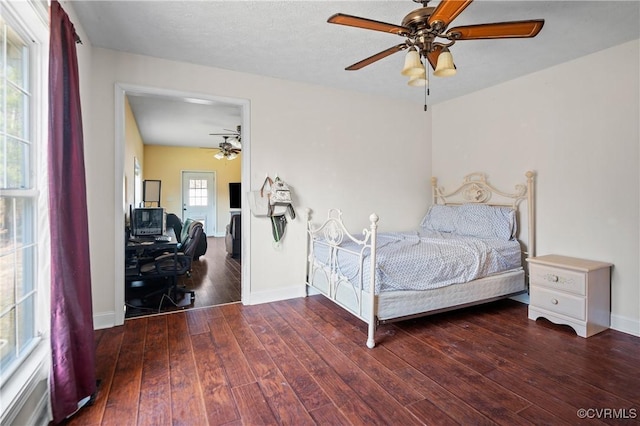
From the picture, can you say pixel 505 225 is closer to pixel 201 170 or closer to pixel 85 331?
pixel 85 331

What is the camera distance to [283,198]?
3.44 meters

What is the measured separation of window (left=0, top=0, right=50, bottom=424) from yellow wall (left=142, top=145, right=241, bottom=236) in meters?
6.89

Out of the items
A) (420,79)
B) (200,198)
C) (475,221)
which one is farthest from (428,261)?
(200,198)

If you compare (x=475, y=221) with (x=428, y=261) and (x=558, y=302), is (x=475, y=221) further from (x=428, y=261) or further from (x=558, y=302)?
(x=428, y=261)

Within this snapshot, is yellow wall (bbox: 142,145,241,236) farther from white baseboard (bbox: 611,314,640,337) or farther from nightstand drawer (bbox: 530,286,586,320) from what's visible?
white baseboard (bbox: 611,314,640,337)

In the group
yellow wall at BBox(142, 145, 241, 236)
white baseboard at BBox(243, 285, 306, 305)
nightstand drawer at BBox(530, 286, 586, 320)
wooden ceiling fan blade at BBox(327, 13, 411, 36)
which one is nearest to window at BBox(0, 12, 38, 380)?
wooden ceiling fan blade at BBox(327, 13, 411, 36)

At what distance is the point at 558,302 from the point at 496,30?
2340 millimetres

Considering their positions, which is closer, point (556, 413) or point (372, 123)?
point (556, 413)

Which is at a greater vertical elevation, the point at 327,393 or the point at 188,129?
the point at 188,129

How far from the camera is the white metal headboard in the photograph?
3.43m

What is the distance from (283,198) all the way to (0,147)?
2248mm

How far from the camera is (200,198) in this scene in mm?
8953

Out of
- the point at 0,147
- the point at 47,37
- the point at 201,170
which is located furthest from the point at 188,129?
the point at 0,147

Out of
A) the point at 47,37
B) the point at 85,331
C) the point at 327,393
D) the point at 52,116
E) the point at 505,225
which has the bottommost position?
the point at 327,393
